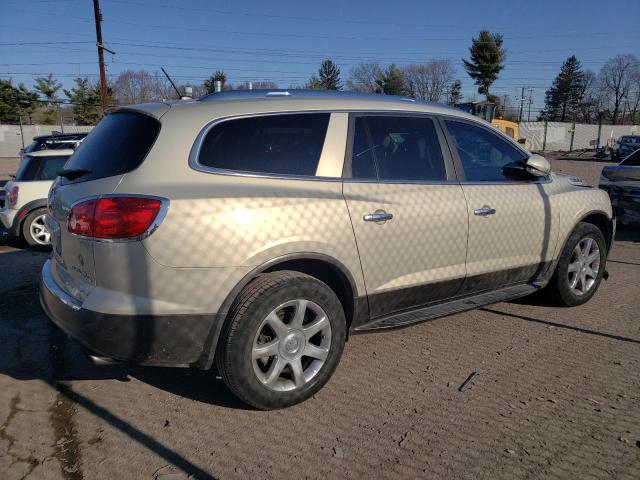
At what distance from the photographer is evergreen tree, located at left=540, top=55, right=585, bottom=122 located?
7469 centimetres

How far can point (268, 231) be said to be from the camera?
9.48 ft

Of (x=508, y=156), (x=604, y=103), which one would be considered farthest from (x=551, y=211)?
(x=604, y=103)

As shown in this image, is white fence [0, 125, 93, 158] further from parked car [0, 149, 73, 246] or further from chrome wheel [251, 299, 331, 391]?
chrome wheel [251, 299, 331, 391]

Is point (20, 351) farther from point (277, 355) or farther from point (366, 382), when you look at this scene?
point (366, 382)

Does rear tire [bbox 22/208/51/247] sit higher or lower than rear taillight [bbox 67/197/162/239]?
lower

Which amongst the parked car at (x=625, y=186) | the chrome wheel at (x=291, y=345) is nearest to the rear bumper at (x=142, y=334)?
the chrome wheel at (x=291, y=345)

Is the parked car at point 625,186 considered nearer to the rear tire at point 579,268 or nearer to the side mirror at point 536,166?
the rear tire at point 579,268

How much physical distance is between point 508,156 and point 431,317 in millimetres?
1622

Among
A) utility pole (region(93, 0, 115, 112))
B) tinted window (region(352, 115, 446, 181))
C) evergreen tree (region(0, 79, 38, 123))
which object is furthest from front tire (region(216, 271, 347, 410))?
evergreen tree (region(0, 79, 38, 123))

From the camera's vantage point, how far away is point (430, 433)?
114 inches

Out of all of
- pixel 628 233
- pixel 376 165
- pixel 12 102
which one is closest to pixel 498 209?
pixel 376 165

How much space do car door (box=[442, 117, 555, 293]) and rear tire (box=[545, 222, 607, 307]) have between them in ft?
1.07

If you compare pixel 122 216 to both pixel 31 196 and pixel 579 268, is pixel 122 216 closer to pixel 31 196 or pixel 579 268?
pixel 579 268

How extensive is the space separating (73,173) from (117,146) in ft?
1.10
